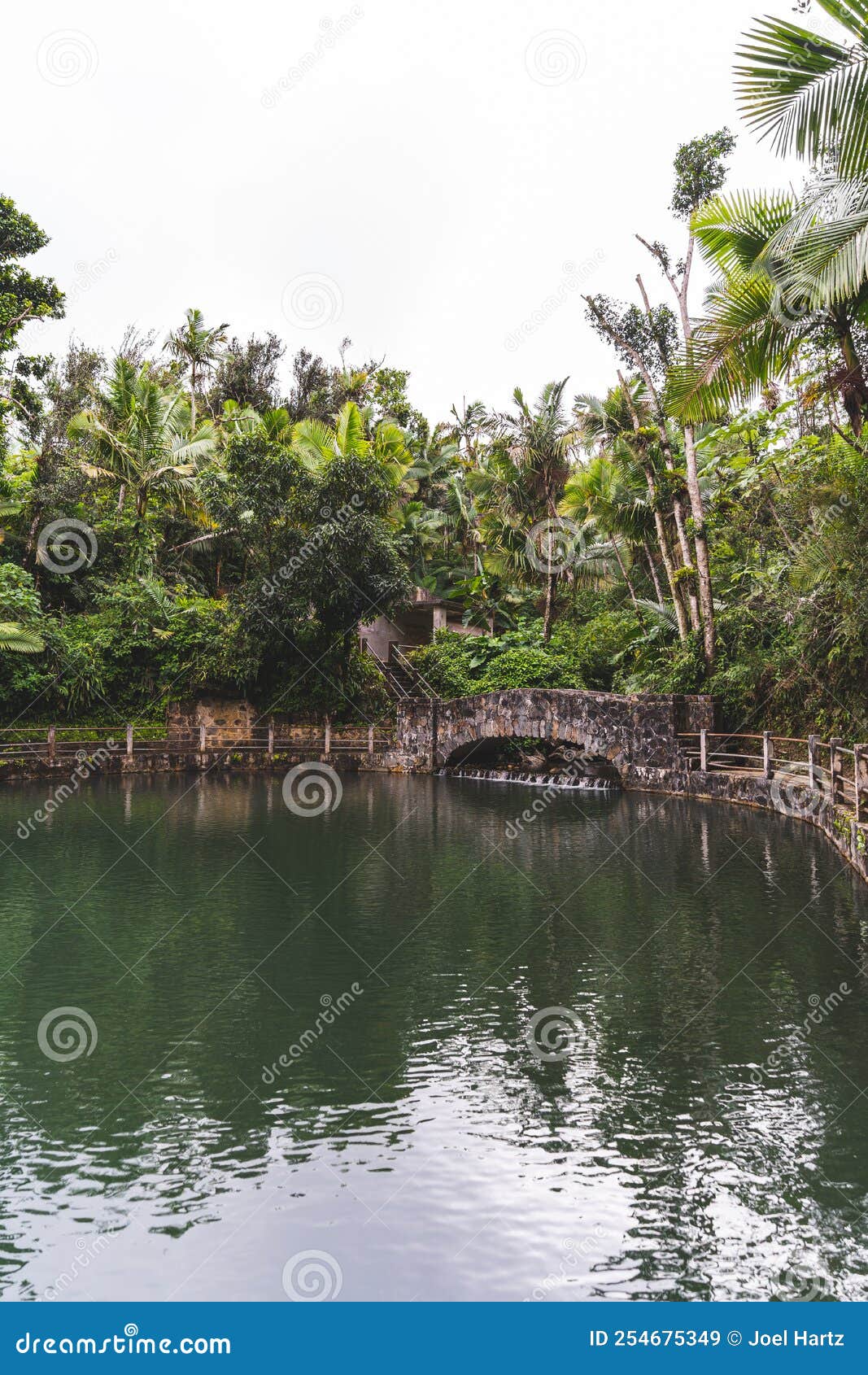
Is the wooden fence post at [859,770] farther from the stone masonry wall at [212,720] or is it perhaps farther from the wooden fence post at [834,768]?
the stone masonry wall at [212,720]

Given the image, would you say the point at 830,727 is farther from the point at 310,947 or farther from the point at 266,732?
the point at 266,732

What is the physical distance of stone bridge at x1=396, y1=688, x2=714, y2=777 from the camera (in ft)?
71.9

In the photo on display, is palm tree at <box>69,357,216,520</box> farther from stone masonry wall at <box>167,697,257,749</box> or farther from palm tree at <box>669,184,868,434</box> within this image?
palm tree at <box>669,184,868,434</box>

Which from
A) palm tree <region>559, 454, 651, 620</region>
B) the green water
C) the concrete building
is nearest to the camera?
the green water

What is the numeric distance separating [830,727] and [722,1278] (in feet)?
53.1

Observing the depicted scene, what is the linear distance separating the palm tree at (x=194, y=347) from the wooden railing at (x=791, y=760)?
2281cm

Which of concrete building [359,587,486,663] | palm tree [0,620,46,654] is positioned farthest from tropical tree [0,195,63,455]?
concrete building [359,587,486,663]

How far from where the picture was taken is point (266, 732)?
28359 millimetres

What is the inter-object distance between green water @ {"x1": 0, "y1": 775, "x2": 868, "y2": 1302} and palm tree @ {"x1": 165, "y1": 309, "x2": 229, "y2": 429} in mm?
28509

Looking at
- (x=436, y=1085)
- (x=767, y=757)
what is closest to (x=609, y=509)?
(x=767, y=757)

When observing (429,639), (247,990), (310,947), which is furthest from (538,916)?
(429,639)

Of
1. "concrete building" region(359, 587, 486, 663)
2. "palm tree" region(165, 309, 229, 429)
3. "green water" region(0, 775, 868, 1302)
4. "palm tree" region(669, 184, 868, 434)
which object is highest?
"palm tree" region(165, 309, 229, 429)

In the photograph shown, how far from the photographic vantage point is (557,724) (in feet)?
79.2

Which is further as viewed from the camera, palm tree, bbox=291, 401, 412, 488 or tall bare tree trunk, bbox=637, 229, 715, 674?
palm tree, bbox=291, 401, 412, 488
